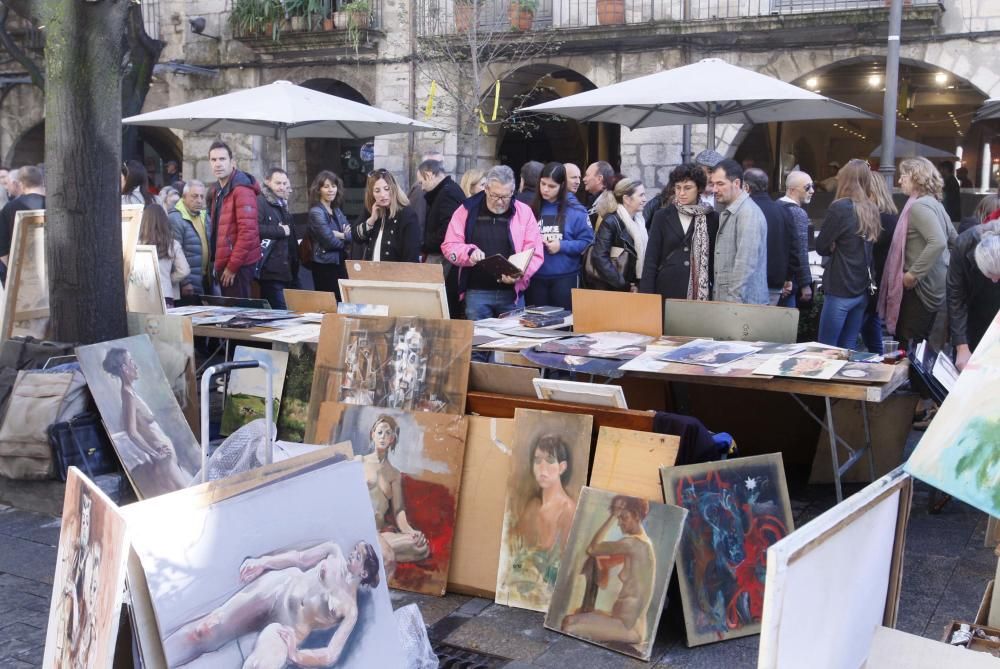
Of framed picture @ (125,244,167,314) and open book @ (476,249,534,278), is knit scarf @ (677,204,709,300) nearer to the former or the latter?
open book @ (476,249,534,278)

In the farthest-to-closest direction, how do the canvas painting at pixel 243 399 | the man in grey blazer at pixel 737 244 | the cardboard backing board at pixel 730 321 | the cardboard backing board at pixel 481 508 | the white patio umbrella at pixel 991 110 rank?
the white patio umbrella at pixel 991 110, the canvas painting at pixel 243 399, the man in grey blazer at pixel 737 244, the cardboard backing board at pixel 730 321, the cardboard backing board at pixel 481 508

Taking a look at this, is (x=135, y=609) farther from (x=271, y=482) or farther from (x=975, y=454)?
(x=975, y=454)

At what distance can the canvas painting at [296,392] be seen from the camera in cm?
538

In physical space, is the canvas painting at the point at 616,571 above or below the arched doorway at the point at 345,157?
below

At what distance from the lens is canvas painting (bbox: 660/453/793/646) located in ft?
12.0

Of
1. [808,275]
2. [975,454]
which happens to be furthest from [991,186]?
[975,454]

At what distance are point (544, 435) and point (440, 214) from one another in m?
3.76

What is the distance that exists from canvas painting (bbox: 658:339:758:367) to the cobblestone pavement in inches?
33.4

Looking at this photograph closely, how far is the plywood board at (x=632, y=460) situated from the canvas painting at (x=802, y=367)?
67cm

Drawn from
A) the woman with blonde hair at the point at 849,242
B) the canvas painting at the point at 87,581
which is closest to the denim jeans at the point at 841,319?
the woman with blonde hair at the point at 849,242

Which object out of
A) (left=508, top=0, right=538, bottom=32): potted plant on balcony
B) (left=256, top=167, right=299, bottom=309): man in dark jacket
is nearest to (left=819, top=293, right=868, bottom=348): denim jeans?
(left=256, top=167, right=299, bottom=309): man in dark jacket

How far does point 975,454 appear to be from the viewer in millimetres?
2182

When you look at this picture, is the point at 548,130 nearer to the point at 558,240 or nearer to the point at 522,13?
the point at 522,13

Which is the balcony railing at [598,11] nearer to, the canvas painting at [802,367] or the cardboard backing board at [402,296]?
the cardboard backing board at [402,296]
